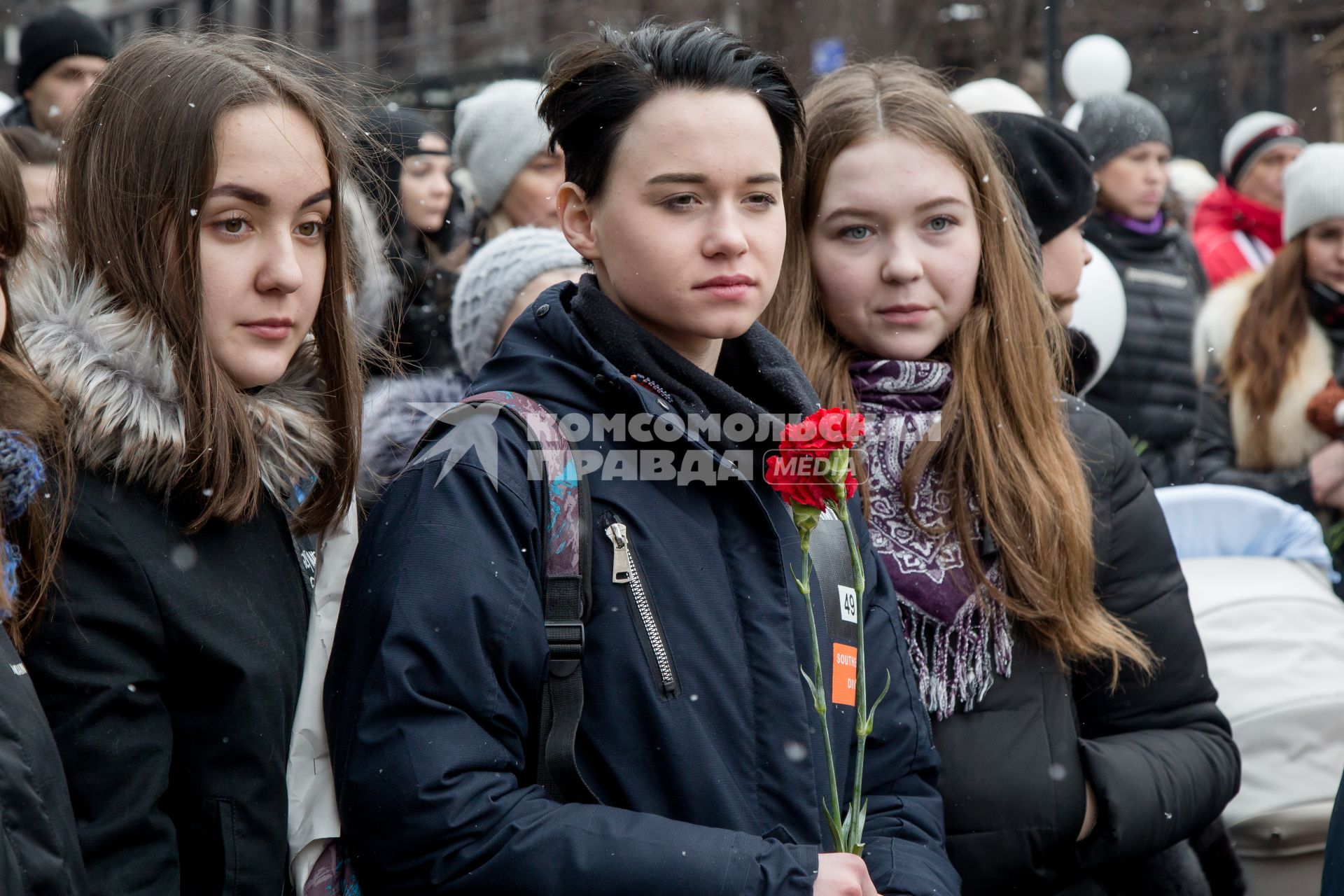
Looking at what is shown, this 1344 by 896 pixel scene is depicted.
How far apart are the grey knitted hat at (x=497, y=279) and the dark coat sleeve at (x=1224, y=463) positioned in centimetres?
273

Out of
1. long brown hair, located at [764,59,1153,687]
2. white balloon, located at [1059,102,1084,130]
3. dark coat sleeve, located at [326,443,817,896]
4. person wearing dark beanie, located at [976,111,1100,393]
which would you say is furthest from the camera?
white balloon, located at [1059,102,1084,130]

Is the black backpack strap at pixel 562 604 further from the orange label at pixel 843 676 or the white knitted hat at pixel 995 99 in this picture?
the white knitted hat at pixel 995 99

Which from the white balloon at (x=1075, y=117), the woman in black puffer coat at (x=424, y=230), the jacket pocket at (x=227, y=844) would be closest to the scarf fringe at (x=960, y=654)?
the jacket pocket at (x=227, y=844)

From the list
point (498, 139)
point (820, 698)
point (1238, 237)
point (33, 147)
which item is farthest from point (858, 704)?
point (1238, 237)

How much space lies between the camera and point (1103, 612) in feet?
8.48

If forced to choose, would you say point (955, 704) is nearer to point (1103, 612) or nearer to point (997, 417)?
point (1103, 612)

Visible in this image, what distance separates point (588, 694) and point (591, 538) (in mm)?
221

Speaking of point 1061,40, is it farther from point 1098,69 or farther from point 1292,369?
point 1292,369

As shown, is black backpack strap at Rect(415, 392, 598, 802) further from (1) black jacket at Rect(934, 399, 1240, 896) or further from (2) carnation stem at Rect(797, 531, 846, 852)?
(1) black jacket at Rect(934, 399, 1240, 896)

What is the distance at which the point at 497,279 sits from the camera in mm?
3381

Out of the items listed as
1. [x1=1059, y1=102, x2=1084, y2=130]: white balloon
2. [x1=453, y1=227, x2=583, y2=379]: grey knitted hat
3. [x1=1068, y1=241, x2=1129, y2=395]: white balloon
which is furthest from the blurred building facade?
[x1=453, y1=227, x2=583, y2=379]: grey knitted hat

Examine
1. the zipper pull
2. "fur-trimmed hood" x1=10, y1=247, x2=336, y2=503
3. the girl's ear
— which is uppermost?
the girl's ear

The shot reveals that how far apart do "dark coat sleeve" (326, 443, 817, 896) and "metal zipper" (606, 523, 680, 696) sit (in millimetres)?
126

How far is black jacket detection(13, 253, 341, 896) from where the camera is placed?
1.84 m
